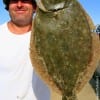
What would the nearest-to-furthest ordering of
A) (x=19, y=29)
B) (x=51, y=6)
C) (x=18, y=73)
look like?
(x=51, y=6) < (x=18, y=73) < (x=19, y=29)

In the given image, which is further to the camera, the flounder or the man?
the man

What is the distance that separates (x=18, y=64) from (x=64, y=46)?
2.53 feet

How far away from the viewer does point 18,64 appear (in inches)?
159

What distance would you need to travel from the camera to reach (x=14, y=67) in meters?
4.03

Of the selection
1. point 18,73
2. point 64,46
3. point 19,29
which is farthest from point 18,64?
point 64,46

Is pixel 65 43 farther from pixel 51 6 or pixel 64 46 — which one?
pixel 51 6

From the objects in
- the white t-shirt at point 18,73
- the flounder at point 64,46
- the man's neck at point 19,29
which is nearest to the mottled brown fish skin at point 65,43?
the flounder at point 64,46

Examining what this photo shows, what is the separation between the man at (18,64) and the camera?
402cm

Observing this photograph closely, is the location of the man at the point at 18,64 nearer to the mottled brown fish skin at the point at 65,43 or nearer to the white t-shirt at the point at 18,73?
the white t-shirt at the point at 18,73

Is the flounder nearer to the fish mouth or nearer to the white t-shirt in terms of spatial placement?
the fish mouth

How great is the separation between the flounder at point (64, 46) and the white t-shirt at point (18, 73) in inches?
23.2

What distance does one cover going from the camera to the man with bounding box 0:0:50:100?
4.02m

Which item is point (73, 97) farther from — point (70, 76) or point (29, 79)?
point (29, 79)

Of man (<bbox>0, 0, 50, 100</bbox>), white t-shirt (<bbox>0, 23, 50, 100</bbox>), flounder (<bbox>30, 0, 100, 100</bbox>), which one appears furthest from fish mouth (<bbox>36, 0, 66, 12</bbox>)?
white t-shirt (<bbox>0, 23, 50, 100</bbox>)
